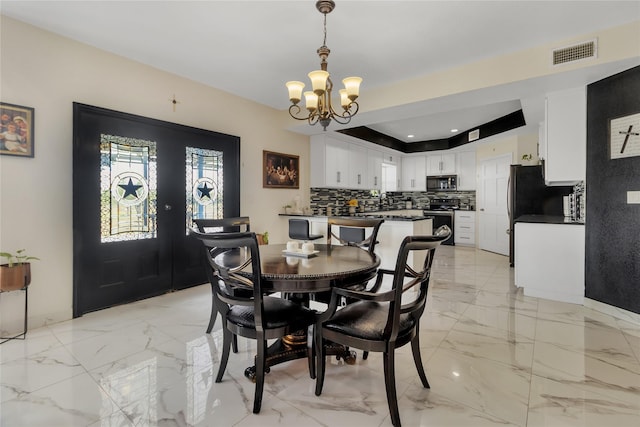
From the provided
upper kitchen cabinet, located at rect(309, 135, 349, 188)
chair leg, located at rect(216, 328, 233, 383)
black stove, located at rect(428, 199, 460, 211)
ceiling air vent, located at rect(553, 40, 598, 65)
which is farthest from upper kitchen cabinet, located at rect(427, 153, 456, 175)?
chair leg, located at rect(216, 328, 233, 383)

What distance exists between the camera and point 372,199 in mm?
7922

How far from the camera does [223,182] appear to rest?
4363 mm

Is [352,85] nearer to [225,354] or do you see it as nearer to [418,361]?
[418,361]

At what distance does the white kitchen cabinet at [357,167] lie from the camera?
6.39 metres

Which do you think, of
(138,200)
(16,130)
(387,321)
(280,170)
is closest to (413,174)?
(280,170)

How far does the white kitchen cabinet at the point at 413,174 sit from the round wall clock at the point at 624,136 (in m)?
5.31

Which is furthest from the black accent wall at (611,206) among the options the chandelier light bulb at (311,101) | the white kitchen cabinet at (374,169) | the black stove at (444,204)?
the black stove at (444,204)

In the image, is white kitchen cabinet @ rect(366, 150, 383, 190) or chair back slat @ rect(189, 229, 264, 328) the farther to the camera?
white kitchen cabinet @ rect(366, 150, 383, 190)

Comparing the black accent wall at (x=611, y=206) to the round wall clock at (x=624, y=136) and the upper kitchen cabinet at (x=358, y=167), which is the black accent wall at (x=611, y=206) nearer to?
the round wall clock at (x=624, y=136)

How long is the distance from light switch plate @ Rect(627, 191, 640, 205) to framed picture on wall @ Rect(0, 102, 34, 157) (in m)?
5.40

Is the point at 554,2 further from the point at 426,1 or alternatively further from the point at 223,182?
the point at 223,182

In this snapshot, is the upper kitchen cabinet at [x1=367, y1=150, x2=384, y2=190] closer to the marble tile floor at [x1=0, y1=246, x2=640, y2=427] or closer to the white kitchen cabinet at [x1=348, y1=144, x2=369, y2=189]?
the white kitchen cabinet at [x1=348, y1=144, x2=369, y2=189]

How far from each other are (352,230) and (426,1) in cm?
213

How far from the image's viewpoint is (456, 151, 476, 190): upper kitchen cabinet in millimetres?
7551
